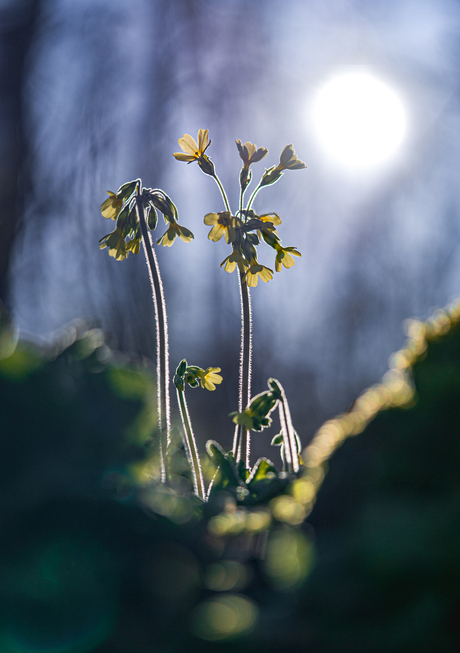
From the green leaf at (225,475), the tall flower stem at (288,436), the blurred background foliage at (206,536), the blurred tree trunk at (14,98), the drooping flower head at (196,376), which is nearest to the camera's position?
the blurred background foliage at (206,536)

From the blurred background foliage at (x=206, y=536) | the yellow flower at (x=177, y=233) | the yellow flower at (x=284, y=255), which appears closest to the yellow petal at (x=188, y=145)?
the yellow flower at (x=177, y=233)

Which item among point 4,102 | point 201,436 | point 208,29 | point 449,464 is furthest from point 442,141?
point 449,464

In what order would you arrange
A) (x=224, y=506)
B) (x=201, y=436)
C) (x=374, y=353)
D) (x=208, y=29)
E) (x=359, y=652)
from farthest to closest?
(x=374, y=353) < (x=208, y=29) < (x=201, y=436) < (x=224, y=506) < (x=359, y=652)

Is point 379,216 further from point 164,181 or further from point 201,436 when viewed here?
point 201,436

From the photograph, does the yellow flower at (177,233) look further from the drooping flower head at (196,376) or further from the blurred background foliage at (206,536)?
the blurred background foliage at (206,536)

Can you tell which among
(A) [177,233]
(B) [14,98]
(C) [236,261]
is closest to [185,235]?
(A) [177,233]

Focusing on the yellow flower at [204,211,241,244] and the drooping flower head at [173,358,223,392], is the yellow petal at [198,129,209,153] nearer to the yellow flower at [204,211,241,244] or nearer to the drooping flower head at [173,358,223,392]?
the yellow flower at [204,211,241,244]
